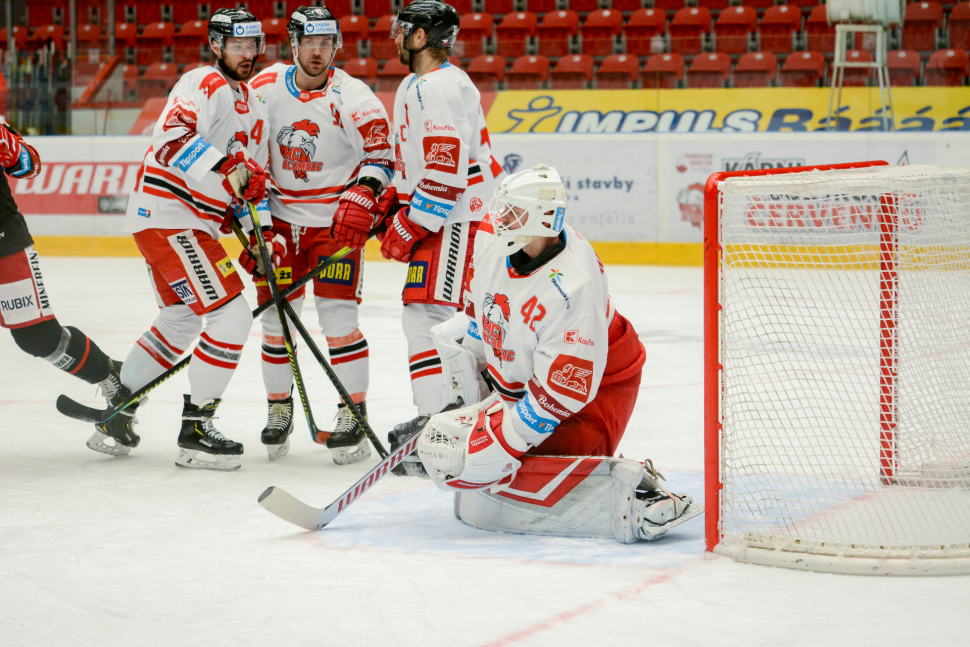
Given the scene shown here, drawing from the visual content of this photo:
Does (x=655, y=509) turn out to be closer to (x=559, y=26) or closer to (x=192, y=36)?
(x=559, y=26)

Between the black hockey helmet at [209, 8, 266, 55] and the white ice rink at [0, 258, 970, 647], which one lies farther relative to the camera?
the black hockey helmet at [209, 8, 266, 55]

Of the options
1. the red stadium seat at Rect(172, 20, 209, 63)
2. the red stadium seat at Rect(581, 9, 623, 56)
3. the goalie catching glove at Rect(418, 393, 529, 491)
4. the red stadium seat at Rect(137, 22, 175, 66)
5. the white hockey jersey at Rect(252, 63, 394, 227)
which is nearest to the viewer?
the goalie catching glove at Rect(418, 393, 529, 491)

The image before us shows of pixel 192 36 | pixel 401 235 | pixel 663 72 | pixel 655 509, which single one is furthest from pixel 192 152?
pixel 192 36

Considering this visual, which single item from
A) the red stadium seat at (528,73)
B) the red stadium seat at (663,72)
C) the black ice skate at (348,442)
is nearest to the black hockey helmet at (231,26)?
the black ice skate at (348,442)

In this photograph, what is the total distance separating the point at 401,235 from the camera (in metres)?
3.22

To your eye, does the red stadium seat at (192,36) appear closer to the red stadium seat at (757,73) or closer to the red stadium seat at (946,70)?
the red stadium seat at (757,73)

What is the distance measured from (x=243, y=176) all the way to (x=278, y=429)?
814 mm

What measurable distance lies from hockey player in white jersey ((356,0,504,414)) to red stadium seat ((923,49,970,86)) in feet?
22.0

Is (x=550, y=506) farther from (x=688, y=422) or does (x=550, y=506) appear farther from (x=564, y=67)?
(x=564, y=67)

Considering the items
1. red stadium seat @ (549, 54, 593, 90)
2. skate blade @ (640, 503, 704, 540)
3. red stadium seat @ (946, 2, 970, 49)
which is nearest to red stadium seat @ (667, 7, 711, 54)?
red stadium seat @ (549, 54, 593, 90)

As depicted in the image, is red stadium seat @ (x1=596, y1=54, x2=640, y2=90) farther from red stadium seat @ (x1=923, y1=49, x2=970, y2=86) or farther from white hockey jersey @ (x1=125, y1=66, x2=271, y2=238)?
white hockey jersey @ (x1=125, y1=66, x2=271, y2=238)

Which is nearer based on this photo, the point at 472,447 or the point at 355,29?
the point at 472,447

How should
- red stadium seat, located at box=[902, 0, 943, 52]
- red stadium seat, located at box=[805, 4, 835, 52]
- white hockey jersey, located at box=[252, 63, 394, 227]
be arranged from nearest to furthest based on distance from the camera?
white hockey jersey, located at box=[252, 63, 394, 227], red stadium seat, located at box=[902, 0, 943, 52], red stadium seat, located at box=[805, 4, 835, 52]

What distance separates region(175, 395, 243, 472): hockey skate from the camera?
3.26 meters
